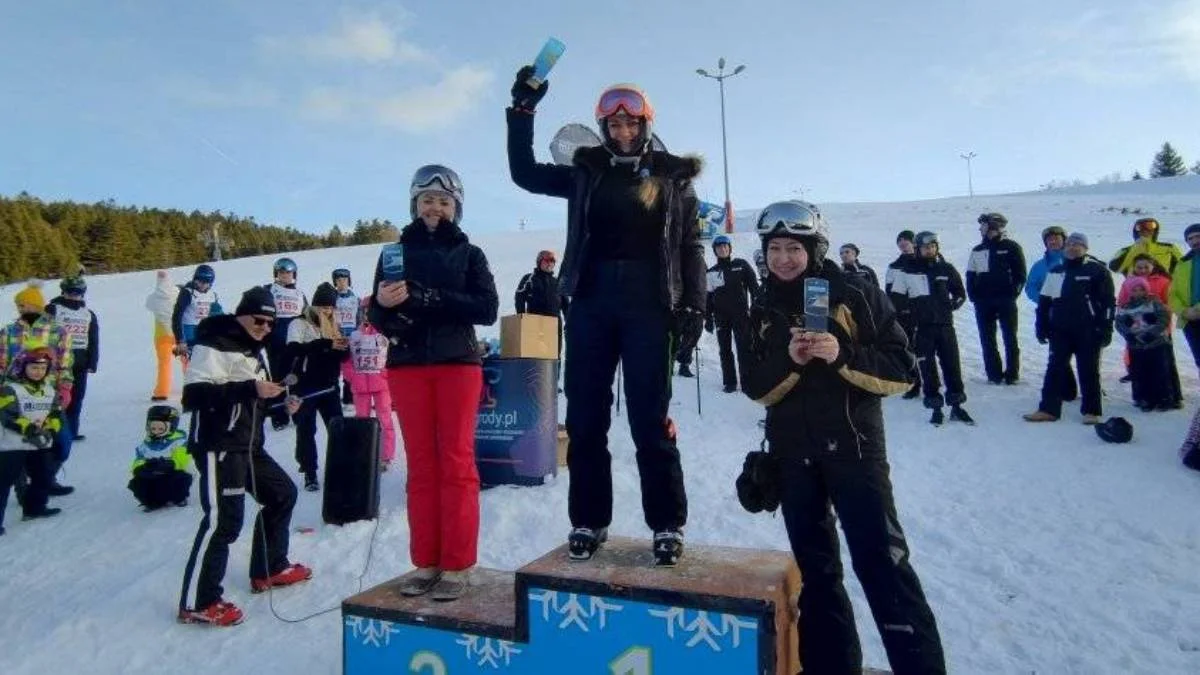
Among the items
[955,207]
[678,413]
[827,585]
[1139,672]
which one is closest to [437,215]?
[827,585]

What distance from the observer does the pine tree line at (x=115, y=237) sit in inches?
2179

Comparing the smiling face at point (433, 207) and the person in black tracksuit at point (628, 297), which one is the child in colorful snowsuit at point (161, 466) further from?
the person in black tracksuit at point (628, 297)

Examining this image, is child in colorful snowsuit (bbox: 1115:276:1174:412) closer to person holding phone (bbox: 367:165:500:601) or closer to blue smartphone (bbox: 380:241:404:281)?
person holding phone (bbox: 367:165:500:601)

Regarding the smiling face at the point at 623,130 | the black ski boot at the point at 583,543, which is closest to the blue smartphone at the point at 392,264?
the smiling face at the point at 623,130

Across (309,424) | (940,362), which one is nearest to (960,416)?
(940,362)

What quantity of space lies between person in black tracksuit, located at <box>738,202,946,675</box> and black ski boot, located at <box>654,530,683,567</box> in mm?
508

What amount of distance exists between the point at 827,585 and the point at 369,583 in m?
3.34

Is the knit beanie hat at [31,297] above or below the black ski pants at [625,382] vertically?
above

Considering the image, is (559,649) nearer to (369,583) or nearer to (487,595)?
(487,595)

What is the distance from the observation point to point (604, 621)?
3057mm

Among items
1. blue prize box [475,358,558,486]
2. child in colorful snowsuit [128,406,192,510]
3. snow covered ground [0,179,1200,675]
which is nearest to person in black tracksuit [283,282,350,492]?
snow covered ground [0,179,1200,675]

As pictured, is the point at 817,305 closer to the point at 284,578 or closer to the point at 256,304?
the point at 256,304

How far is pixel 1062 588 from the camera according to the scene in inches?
174

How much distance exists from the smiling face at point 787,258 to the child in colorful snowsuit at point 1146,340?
21.5 ft
